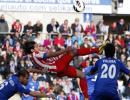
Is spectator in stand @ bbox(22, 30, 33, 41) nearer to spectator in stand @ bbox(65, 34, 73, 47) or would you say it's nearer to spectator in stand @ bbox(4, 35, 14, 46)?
spectator in stand @ bbox(4, 35, 14, 46)

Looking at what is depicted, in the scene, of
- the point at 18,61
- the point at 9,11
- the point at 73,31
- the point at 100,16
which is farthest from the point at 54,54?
the point at 100,16

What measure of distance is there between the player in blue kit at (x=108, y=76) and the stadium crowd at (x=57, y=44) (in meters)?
8.16

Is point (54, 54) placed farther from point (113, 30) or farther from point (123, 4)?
point (123, 4)

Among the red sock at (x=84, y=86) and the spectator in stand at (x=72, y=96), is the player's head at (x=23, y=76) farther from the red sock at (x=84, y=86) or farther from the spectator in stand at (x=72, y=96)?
the spectator in stand at (x=72, y=96)

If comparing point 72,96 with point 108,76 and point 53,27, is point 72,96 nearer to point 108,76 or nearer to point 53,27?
point 53,27

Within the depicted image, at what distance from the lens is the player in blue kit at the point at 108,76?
1469 cm

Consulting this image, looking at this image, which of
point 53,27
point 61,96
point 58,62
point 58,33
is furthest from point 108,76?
point 53,27

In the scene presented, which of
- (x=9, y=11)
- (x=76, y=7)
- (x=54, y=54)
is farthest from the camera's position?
(x=9, y=11)

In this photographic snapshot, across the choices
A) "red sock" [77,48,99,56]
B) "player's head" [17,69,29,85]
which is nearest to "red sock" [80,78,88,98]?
"red sock" [77,48,99,56]

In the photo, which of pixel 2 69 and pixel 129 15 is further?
pixel 129 15

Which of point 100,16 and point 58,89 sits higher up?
point 100,16

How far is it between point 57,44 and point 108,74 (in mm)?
11636

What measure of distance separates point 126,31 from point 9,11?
5.39 metres

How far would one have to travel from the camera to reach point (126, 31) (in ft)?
95.0
